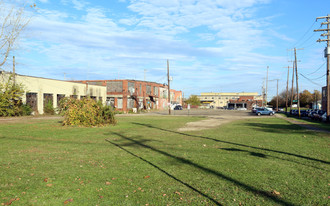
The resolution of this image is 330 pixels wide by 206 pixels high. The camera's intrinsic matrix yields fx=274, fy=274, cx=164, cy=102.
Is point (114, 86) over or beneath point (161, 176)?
over

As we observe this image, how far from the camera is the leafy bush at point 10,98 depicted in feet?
115

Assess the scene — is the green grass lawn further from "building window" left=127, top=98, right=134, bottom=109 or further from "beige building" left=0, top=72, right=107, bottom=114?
"building window" left=127, top=98, right=134, bottom=109

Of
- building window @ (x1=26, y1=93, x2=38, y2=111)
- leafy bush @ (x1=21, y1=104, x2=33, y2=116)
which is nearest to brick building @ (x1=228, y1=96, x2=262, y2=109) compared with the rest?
building window @ (x1=26, y1=93, x2=38, y2=111)

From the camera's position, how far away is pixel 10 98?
36.7 meters

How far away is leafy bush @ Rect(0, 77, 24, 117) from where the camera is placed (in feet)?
115

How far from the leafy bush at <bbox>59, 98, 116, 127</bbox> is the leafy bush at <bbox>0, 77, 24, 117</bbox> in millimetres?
14313

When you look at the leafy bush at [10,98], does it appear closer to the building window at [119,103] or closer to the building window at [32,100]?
the building window at [32,100]

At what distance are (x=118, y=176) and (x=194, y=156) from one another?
150 inches

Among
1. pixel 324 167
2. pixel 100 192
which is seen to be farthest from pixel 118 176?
pixel 324 167

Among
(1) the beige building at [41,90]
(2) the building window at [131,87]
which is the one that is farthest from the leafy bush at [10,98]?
(2) the building window at [131,87]

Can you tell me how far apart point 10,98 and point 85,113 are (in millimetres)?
19110

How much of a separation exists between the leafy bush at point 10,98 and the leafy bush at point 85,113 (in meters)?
14.3

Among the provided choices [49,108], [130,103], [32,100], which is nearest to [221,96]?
[130,103]

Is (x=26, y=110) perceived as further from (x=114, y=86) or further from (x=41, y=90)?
(x=114, y=86)
